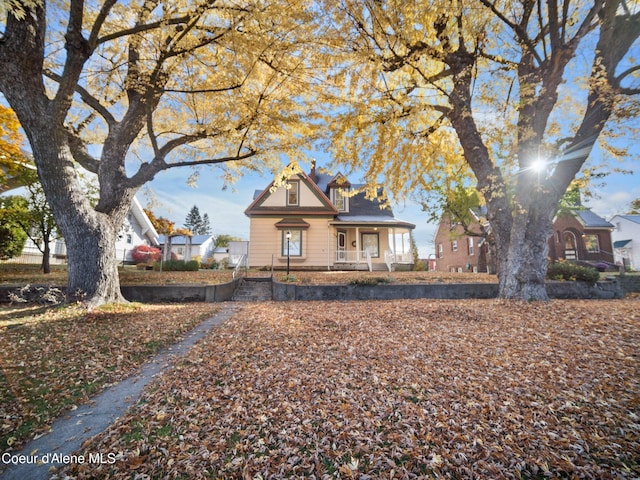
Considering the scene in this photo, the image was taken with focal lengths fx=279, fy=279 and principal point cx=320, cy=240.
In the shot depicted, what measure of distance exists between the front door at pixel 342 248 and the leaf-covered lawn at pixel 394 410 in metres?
13.7

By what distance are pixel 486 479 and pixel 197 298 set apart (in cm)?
1017

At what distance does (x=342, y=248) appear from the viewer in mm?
19875

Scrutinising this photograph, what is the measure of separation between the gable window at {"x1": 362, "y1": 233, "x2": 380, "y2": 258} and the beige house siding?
259 centimetres

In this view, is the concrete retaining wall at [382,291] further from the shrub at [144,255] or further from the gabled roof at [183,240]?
the gabled roof at [183,240]

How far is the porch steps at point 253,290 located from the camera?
11.2m

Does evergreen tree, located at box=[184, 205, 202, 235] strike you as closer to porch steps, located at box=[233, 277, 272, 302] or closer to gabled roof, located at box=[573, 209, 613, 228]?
porch steps, located at box=[233, 277, 272, 302]

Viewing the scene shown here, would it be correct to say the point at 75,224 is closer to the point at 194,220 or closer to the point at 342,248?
the point at 342,248

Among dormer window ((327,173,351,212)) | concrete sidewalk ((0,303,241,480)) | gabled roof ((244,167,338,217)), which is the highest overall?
dormer window ((327,173,351,212))

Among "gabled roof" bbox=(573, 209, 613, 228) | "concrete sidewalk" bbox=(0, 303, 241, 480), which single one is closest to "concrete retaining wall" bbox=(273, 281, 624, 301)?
"concrete sidewalk" bbox=(0, 303, 241, 480)

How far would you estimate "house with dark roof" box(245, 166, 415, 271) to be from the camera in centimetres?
1819

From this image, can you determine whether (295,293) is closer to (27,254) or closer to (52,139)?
(52,139)

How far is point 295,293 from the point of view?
10.3 metres

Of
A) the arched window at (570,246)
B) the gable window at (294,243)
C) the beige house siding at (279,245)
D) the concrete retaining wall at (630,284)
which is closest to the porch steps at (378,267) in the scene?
the beige house siding at (279,245)

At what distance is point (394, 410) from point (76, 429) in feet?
10.2
